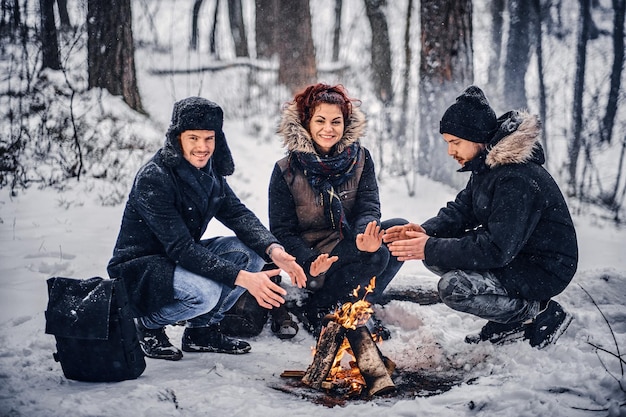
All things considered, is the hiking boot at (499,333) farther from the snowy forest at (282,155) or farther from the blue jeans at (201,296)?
the blue jeans at (201,296)

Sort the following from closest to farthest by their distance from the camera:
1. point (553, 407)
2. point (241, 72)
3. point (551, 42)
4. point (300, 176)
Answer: point (553, 407), point (300, 176), point (551, 42), point (241, 72)

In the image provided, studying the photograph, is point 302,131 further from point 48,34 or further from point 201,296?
point 48,34

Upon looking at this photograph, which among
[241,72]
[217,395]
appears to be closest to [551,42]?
[241,72]

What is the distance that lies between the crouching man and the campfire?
0.34m

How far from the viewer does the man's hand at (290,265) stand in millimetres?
3217

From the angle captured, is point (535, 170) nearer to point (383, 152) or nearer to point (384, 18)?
point (383, 152)

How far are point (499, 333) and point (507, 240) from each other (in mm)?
762

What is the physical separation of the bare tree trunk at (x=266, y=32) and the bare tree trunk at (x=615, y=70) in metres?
6.99

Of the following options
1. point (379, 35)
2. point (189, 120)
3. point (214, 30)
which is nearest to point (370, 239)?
point (189, 120)

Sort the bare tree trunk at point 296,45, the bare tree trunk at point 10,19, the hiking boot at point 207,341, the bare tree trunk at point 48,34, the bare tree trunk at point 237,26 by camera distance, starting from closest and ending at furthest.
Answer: the hiking boot at point 207,341
the bare tree trunk at point 10,19
the bare tree trunk at point 48,34
the bare tree trunk at point 296,45
the bare tree trunk at point 237,26

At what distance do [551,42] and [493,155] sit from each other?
29.9 feet

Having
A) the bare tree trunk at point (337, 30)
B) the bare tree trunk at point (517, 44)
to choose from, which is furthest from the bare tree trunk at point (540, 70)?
the bare tree trunk at point (337, 30)

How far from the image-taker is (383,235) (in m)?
3.49

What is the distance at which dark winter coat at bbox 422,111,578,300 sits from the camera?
2998 mm
